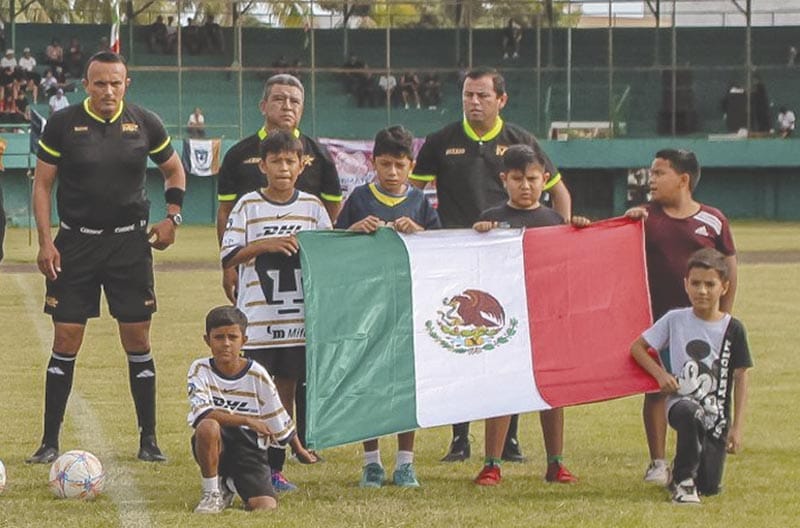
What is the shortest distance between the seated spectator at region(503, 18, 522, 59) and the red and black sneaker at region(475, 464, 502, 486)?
4225 centimetres

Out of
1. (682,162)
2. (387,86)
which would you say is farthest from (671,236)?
(387,86)

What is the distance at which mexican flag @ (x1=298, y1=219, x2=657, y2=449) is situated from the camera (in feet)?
26.9

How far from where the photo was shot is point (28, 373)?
1341cm

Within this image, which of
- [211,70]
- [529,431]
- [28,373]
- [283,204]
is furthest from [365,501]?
[211,70]

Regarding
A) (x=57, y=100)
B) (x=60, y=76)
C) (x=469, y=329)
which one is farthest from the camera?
(x=60, y=76)

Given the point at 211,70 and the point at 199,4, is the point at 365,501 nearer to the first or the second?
the point at 211,70

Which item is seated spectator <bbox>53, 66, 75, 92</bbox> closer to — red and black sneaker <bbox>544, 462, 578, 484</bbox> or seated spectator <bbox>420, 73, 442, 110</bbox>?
seated spectator <bbox>420, 73, 442, 110</bbox>

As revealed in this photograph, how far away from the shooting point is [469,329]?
8445 mm

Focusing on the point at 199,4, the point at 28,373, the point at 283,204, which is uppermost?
Answer: the point at 199,4

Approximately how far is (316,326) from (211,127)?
125ft

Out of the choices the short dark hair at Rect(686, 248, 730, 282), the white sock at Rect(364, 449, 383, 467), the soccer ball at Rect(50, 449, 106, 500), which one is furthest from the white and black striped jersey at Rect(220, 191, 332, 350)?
the short dark hair at Rect(686, 248, 730, 282)

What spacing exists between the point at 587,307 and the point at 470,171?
1.17 m

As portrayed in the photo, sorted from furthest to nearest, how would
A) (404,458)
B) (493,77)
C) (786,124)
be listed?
(786,124) → (493,77) → (404,458)

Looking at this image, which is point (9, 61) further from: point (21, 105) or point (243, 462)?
point (243, 462)
